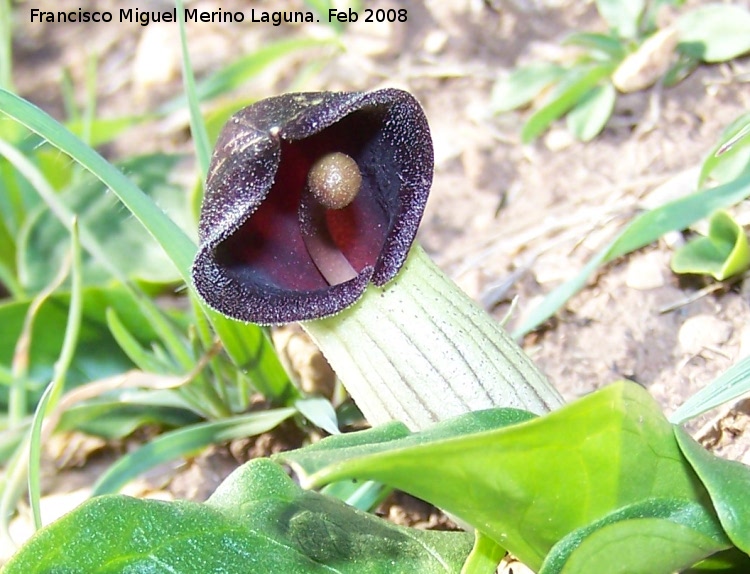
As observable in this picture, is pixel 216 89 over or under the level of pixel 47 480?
over

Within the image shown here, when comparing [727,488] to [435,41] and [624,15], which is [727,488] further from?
[435,41]

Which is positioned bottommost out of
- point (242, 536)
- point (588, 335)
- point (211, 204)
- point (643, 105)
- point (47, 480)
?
point (47, 480)

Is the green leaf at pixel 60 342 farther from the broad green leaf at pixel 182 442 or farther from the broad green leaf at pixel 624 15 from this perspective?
the broad green leaf at pixel 624 15

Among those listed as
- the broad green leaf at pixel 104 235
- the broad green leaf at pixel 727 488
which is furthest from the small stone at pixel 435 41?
the broad green leaf at pixel 727 488

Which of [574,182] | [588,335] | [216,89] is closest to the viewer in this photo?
[588,335]

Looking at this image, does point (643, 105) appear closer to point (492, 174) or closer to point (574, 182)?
point (574, 182)

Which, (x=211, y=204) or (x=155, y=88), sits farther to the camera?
(x=155, y=88)

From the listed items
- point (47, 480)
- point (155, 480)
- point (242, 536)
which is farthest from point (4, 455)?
point (242, 536)
